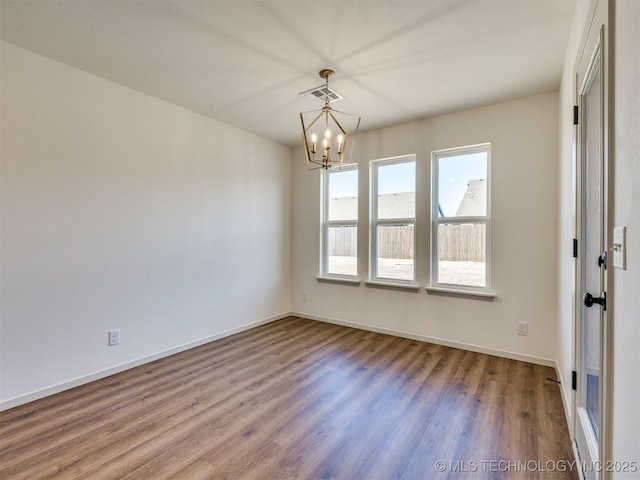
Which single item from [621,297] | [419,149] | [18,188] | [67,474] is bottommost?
[67,474]

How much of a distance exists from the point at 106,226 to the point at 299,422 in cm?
235

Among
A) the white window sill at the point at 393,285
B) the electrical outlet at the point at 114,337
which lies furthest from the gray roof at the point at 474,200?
the electrical outlet at the point at 114,337

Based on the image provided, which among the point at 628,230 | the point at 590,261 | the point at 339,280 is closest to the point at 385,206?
the point at 339,280

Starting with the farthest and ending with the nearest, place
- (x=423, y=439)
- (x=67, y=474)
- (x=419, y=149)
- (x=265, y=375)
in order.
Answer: (x=419, y=149) < (x=265, y=375) < (x=423, y=439) < (x=67, y=474)

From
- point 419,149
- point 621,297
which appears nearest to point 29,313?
point 621,297

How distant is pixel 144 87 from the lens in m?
2.94

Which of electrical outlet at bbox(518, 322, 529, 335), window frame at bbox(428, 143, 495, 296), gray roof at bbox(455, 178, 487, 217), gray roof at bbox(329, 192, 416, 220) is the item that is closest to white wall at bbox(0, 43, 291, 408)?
gray roof at bbox(329, 192, 416, 220)

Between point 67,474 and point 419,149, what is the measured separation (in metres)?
4.08

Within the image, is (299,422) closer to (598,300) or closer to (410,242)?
(598,300)

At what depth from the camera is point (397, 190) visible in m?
4.03

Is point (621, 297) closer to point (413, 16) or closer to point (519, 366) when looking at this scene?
point (413, 16)

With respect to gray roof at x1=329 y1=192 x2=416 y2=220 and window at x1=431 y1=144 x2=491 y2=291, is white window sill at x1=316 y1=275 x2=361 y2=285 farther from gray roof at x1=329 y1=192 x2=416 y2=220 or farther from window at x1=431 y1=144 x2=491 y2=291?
window at x1=431 y1=144 x2=491 y2=291

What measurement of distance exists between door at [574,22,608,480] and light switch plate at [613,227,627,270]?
A: 0.74ft

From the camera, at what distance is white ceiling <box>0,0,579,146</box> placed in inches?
77.0
